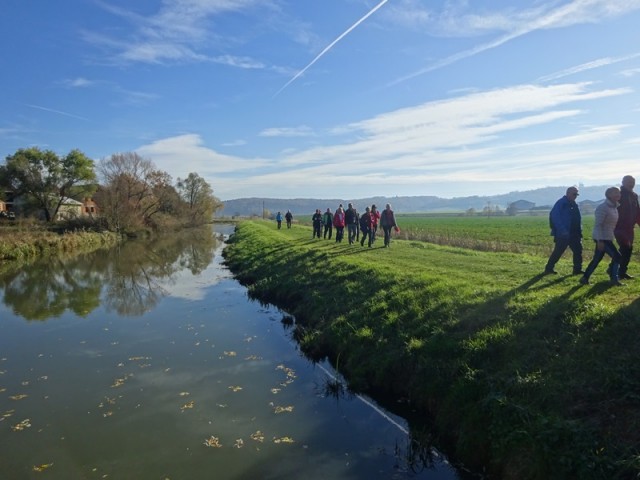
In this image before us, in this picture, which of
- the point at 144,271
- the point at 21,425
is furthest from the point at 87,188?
the point at 21,425

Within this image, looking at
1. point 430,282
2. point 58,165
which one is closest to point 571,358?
point 430,282

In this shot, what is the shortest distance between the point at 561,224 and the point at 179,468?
980 cm

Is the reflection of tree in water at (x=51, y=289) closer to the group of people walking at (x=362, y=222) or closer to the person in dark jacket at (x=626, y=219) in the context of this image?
the group of people walking at (x=362, y=222)

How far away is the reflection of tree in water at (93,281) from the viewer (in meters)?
16.8

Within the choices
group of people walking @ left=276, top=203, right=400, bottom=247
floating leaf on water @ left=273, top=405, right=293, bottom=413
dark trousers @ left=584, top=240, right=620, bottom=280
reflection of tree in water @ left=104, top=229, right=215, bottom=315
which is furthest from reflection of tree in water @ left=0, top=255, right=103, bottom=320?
dark trousers @ left=584, top=240, right=620, bottom=280

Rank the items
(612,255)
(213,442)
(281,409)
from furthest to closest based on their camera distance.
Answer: (612,255), (281,409), (213,442)

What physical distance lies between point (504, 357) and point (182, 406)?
5578mm

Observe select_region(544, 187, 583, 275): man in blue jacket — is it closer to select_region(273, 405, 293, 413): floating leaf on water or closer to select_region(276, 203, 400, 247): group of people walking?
select_region(273, 405, 293, 413): floating leaf on water

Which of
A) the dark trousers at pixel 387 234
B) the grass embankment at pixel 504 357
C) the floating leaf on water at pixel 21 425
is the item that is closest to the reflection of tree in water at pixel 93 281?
the floating leaf on water at pixel 21 425

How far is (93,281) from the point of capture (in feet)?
74.7

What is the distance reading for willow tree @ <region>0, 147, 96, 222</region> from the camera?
54.5m

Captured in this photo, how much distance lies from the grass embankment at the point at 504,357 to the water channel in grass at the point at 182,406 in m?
0.73

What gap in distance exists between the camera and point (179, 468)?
602cm

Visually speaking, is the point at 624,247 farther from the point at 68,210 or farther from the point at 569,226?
the point at 68,210
